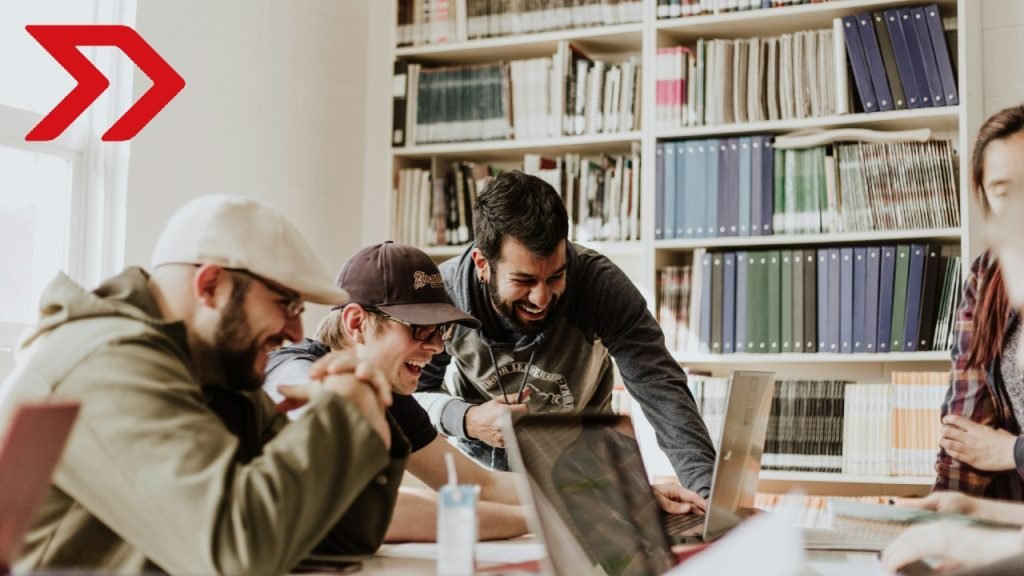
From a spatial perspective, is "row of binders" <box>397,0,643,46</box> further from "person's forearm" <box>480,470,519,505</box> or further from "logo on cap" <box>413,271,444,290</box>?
"person's forearm" <box>480,470,519,505</box>

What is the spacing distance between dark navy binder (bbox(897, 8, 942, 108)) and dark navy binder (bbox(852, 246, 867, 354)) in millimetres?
492

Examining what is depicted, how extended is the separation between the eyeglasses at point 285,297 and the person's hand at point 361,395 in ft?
0.43

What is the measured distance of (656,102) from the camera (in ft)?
11.8

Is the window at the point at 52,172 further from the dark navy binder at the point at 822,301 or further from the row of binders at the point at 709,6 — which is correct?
the dark navy binder at the point at 822,301

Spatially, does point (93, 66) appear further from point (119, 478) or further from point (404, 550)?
point (119, 478)

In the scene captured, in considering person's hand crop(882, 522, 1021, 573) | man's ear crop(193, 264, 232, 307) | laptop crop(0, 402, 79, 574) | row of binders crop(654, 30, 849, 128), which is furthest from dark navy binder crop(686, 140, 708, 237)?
laptop crop(0, 402, 79, 574)

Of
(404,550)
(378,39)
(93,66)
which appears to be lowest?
(404,550)

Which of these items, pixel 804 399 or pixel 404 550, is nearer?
pixel 404 550

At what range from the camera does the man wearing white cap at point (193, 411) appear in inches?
45.8

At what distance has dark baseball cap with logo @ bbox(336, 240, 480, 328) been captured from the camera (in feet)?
6.73

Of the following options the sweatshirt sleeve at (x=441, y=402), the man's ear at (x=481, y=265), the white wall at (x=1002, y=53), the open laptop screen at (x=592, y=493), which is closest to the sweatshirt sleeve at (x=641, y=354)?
the man's ear at (x=481, y=265)

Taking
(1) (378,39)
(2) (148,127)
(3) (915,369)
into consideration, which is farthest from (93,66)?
(3) (915,369)

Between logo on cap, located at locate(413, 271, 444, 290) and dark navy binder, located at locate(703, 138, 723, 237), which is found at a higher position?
dark navy binder, located at locate(703, 138, 723, 237)

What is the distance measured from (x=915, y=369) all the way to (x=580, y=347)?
134cm
